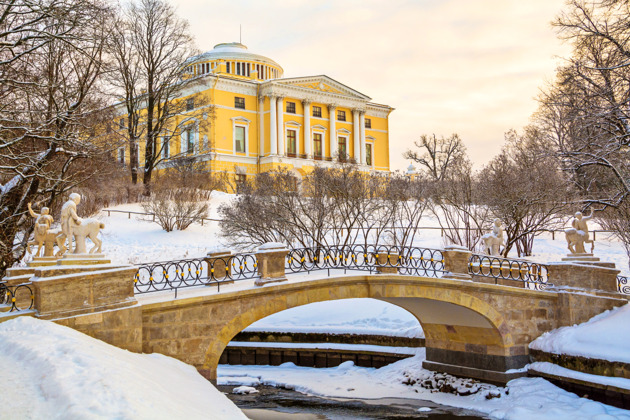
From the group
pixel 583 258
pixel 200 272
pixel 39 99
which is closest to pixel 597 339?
pixel 583 258

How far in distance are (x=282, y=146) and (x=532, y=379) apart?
126 ft

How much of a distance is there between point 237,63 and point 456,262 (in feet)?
152

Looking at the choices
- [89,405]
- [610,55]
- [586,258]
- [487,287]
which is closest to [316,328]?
[487,287]

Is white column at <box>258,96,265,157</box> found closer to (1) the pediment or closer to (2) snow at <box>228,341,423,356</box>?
(1) the pediment

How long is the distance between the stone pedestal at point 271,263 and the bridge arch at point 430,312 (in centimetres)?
28

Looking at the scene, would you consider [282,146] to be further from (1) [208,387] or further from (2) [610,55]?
(1) [208,387]

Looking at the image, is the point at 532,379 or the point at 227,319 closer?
the point at 227,319

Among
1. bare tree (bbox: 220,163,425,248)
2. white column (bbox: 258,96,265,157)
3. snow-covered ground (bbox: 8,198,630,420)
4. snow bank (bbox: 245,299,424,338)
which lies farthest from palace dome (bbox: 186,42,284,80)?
Answer: snow bank (bbox: 245,299,424,338)

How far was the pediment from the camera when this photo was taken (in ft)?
176

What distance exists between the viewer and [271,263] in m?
14.1

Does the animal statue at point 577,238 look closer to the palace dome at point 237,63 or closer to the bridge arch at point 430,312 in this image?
the bridge arch at point 430,312

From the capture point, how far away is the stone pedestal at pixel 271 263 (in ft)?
46.0

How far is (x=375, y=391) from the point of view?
744 inches

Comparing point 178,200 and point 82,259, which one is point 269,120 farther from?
point 82,259
